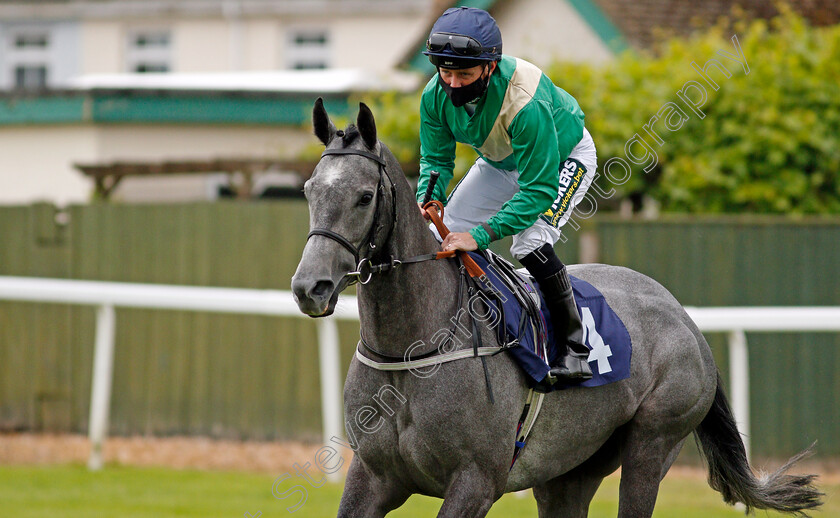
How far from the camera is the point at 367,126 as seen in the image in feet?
10.9

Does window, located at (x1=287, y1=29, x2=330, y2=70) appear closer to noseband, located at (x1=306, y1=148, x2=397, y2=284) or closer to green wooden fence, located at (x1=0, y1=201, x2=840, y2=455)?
green wooden fence, located at (x1=0, y1=201, x2=840, y2=455)

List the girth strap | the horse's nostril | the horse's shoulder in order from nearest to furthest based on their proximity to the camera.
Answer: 1. the horse's nostril
2. the girth strap
3. the horse's shoulder

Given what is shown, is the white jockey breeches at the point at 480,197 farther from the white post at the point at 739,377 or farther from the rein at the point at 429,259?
the white post at the point at 739,377

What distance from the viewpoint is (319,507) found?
6.19m

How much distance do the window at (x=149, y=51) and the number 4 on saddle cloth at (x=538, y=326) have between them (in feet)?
47.8

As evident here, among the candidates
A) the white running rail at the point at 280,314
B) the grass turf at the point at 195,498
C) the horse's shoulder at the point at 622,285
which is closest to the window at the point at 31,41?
the white running rail at the point at 280,314

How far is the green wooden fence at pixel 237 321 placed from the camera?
7.50 m

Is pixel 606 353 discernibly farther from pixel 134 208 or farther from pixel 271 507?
pixel 134 208

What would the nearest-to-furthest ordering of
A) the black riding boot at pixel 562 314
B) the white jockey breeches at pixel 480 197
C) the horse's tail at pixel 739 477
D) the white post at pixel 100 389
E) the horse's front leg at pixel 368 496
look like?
the horse's front leg at pixel 368 496 < the black riding boot at pixel 562 314 < the white jockey breeches at pixel 480 197 < the horse's tail at pixel 739 477 < the white post at pixel 100 389

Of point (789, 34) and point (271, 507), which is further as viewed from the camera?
point (789, 34)

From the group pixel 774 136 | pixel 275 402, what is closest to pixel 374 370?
pixel 275 402

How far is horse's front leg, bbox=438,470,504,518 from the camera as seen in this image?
11.2ft

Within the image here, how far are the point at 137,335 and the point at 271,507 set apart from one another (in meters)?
2.83

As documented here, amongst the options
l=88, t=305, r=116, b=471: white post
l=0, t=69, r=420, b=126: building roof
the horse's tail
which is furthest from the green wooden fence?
the horse's tail
